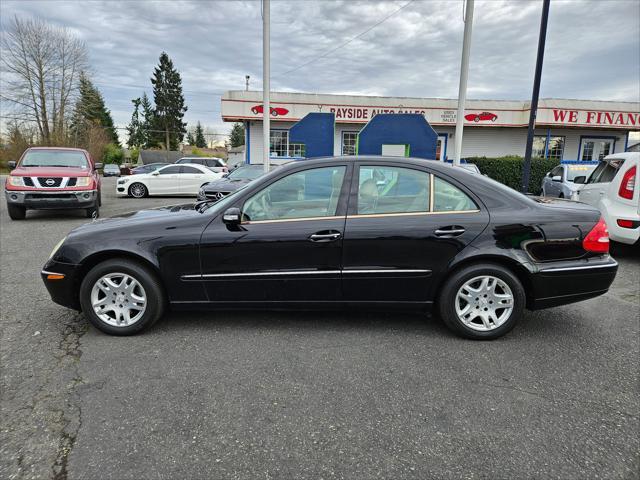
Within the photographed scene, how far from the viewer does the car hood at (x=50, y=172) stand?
956cm

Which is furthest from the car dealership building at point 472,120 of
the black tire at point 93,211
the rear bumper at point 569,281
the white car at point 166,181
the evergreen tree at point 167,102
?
the evergreen tree at point 167,102

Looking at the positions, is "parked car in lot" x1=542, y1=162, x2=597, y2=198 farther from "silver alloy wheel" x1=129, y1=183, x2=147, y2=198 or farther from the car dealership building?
"silver alloy wheel" x1=129, y1=183, x2=147, y2=198

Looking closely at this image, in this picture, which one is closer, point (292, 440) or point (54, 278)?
point (292, 440)

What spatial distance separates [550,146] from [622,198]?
1760cm

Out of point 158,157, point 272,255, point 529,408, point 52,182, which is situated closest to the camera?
point 529,408

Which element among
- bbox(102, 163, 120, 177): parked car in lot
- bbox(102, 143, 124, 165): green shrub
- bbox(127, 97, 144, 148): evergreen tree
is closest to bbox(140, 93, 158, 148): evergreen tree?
bbox(127, 97, 144, 148): evergreen tree

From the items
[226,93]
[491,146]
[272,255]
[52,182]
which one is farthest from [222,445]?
[491,146]

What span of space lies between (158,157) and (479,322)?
190 ft

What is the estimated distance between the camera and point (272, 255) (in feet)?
11.4

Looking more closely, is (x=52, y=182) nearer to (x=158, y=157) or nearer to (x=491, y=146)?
(x=491, y=146)

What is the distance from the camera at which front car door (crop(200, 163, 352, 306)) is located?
3.47 meters

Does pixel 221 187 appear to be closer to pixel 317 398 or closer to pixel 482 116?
pixel 317 398

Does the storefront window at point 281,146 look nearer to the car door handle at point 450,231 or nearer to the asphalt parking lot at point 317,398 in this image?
the asphalt parking lot at point 317,398

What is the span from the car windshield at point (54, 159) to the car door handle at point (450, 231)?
32.8 feet
